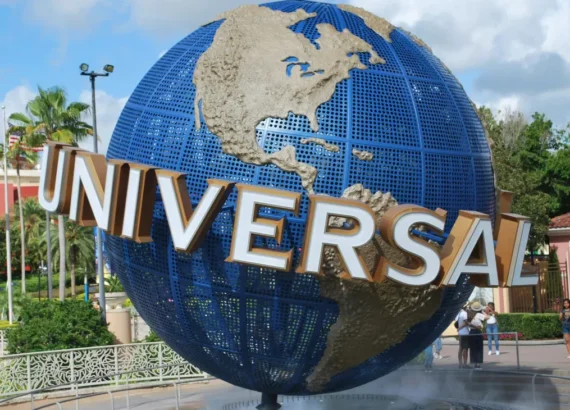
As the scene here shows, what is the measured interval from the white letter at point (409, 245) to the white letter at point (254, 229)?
3.18 ft

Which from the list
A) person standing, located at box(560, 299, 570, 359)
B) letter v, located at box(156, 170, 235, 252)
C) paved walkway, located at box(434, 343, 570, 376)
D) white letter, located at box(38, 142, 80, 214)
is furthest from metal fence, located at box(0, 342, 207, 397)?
person standing, located at box(560, 299, 570, 359)

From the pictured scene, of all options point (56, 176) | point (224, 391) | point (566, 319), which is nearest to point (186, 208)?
point (56, 176)

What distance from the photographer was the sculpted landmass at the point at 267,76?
10.1 metres

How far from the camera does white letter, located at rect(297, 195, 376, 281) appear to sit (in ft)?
31.0

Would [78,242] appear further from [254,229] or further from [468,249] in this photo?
[468,249]

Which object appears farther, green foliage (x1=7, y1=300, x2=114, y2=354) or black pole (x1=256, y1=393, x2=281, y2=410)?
green foliage (x1=7, y1=300, x2=114, y2=354)

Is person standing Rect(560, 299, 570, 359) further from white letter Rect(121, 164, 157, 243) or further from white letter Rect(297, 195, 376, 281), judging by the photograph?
white letter Rect(121, 164, 157, 243)

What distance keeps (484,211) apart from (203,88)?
11.9 ft

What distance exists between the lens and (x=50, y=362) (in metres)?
17.8

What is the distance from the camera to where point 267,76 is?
10.4 m

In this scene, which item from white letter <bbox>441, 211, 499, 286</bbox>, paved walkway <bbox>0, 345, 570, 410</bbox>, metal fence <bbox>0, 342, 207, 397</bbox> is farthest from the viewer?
metal fence <bbox>0, 342, 207, 397</bbox>

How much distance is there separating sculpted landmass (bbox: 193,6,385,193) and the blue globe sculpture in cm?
2

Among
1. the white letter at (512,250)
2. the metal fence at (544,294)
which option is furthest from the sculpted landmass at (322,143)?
the metal fence at (544,294)

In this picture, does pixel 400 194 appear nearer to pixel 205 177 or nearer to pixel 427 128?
pixel 427 128
